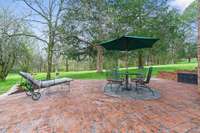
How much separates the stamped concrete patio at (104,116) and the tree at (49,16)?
29.7 ft

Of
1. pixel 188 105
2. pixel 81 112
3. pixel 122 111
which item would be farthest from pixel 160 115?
pixel 81 112

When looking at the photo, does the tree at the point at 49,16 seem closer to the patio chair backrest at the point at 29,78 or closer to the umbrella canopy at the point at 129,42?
the patio chair backrest at the point at 29,78

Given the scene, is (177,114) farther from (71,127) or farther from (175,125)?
(71,127)

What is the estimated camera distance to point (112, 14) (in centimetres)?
1528

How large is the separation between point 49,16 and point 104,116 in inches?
450

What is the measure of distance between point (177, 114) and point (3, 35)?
14433 mm

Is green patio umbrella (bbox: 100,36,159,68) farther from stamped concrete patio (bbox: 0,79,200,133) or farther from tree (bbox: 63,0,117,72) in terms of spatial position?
tree (bbox: 63,0,117,72)

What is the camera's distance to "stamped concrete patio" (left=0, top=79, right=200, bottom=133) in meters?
3.61

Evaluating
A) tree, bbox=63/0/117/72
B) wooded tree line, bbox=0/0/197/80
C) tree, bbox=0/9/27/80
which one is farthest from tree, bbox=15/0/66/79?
tree, bbox=0/9/27/80

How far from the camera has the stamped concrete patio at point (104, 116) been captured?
11.9ft

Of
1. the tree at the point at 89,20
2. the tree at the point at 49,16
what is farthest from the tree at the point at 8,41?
the tree at the point at 89,20

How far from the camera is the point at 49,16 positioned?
46.1 ft

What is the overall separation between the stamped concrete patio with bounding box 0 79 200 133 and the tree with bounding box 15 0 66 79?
904 cm

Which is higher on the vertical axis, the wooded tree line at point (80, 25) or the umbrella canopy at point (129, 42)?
the wooded tree line at point (80, 25)
